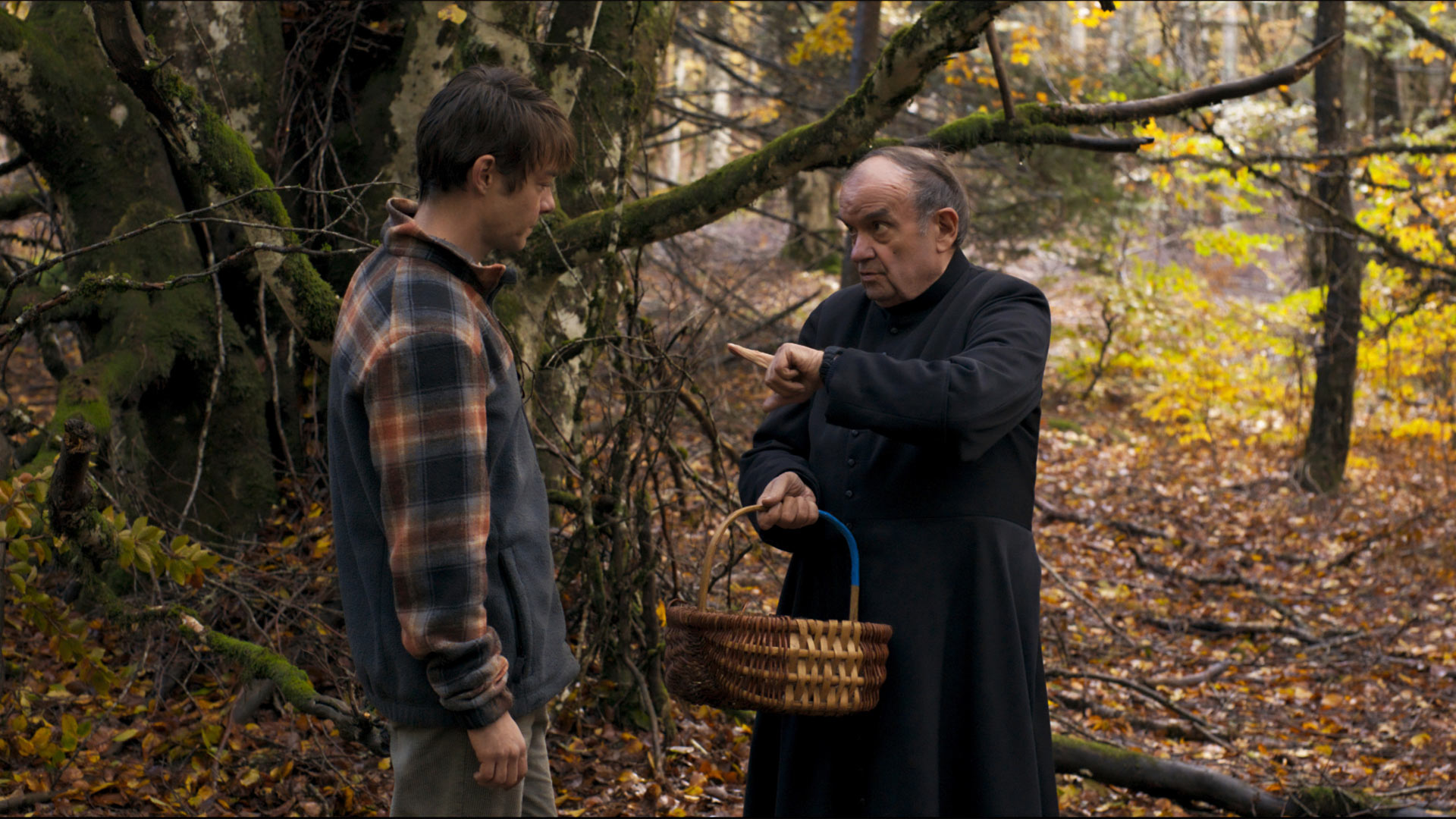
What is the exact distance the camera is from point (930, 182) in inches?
98.1

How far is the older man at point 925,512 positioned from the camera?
7.29 ft

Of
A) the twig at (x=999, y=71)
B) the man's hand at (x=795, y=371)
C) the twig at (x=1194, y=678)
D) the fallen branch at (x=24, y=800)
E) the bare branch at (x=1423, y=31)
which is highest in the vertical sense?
the bare branch at (x=1423, y=31)

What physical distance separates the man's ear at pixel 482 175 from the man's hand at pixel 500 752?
92 cm

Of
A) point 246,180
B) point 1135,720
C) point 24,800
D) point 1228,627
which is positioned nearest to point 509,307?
point 246,180

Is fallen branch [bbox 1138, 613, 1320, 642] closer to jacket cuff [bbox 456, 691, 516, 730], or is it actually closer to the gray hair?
the gray hair

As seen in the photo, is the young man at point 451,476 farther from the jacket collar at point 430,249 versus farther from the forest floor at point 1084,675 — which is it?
the forest floor at point 1084,675

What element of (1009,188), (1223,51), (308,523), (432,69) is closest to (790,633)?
(308,523)

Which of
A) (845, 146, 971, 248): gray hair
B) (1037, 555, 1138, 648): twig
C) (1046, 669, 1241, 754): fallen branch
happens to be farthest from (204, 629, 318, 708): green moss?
(1046, 669, 1241, 754): fallen branch

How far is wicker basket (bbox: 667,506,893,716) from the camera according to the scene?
6.85 feet

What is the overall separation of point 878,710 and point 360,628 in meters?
1.08

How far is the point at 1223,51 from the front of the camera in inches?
1059

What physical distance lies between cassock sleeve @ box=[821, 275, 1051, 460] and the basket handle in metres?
0.27

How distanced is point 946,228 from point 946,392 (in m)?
0.55

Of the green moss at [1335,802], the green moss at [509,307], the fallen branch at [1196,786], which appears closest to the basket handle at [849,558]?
the fallen branch at [1196,786]
